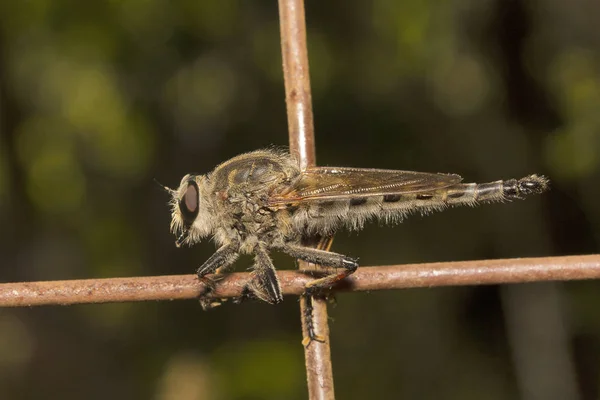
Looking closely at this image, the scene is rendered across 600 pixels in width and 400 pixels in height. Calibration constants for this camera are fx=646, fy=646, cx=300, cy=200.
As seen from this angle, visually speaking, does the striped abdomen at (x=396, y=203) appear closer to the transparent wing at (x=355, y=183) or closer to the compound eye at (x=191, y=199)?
the transparent wing at (x=355, y=183)

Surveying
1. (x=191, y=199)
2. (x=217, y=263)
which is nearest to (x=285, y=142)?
(x=191, y=199)

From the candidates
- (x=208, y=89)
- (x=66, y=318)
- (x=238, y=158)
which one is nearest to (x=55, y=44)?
(x=208, y=89)

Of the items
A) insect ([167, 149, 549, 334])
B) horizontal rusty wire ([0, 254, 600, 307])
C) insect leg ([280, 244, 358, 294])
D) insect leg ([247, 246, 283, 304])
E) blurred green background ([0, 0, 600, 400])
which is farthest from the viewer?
blurred green background ([0, 0, 600, 400])

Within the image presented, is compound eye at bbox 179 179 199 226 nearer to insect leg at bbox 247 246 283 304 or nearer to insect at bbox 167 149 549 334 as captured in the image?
insect at bbox 167 149 549 334

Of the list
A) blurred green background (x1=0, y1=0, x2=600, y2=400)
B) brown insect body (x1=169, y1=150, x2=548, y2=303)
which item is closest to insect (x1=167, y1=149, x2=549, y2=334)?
brown insect body (x1=169, y1=150, x2=548, y2=303)

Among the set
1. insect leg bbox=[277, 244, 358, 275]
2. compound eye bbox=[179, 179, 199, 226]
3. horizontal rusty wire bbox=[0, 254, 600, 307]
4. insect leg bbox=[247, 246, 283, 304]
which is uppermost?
compound eye bbox=[179, 179, 199, 226]

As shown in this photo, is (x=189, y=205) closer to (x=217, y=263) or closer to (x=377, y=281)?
(x=217, y=263)

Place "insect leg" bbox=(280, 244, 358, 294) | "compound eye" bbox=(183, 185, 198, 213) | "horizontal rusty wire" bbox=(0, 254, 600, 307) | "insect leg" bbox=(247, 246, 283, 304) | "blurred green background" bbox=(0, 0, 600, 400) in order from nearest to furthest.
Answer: "horizontal rusty wire" bbox=(0, 254, 600, 307) < "insect leg" bbox=(280, 244, 358, 294) < "insect leg" bbox=(247, 246, 283, 304) < "compound eye" bbox=(183, 185, 198, 213) < "blurred green background" bbox=(0, 0, 600, 400)

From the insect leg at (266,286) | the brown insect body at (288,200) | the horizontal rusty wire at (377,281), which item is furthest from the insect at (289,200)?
the horizontal rusty wire at (377,281)
